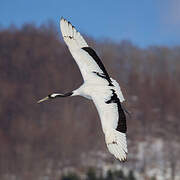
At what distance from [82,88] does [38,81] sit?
48.3m

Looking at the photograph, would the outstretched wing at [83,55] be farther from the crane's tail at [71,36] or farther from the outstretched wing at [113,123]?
the outstretched wing at [113,123]

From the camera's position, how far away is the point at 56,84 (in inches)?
2159

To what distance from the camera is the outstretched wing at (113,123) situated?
748 centimetres

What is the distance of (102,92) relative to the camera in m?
7.93

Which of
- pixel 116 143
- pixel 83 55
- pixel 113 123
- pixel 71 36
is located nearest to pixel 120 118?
pixel 113 123

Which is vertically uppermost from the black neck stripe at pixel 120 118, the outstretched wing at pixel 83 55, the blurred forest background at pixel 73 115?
the outstretched wing at pixel 83 55

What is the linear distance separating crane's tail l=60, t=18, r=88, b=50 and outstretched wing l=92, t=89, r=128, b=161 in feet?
3.17

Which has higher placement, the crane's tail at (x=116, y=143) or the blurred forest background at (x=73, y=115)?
the crane's tail at (x=116, y=143)

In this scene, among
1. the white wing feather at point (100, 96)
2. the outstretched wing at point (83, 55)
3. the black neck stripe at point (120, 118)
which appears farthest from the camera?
the outstretched wing at point (83, 55)

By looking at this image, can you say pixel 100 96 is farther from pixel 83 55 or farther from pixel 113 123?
pixel 83 55

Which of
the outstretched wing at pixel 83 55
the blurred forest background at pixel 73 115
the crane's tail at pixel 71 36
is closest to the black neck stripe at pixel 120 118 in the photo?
the outstretched wing at pixel 83 55

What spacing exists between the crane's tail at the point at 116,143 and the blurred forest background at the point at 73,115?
2123 centimetres

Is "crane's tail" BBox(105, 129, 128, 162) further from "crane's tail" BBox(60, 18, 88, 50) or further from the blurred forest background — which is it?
the blurred forest background

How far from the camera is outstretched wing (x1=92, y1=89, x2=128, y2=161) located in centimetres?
748
